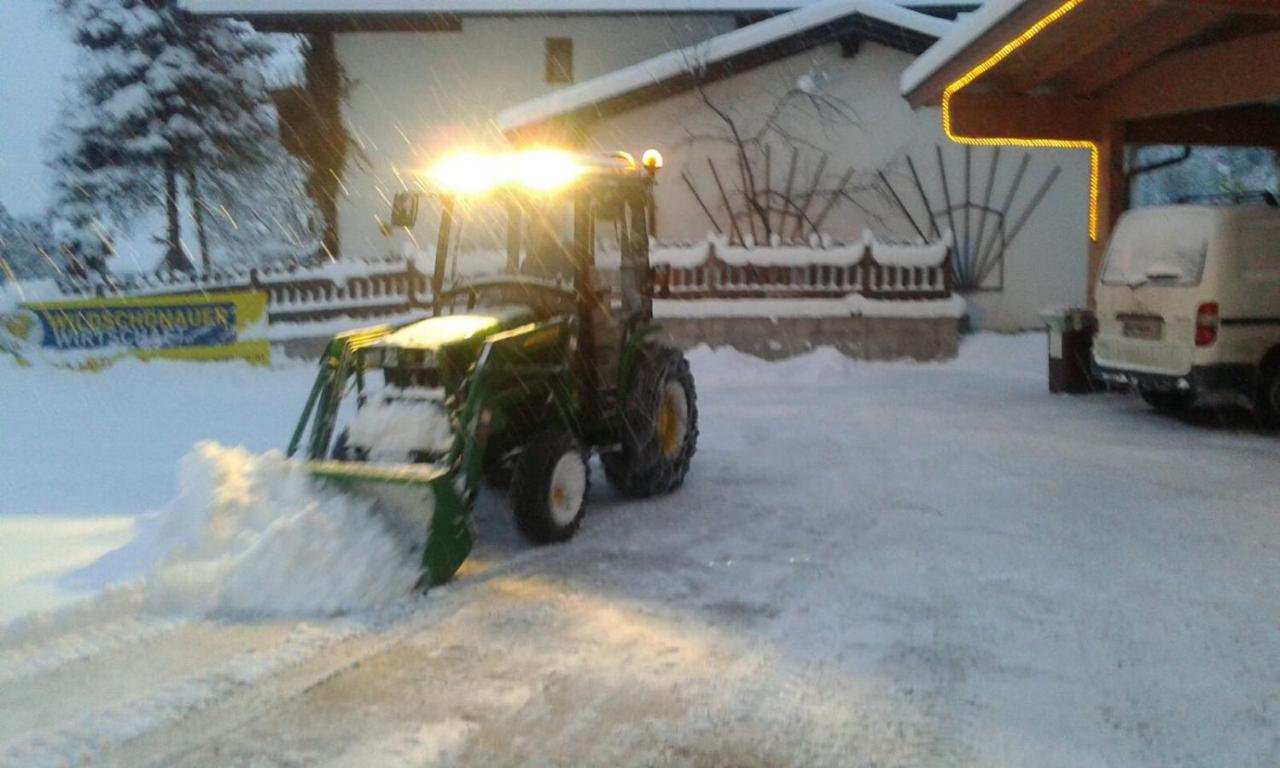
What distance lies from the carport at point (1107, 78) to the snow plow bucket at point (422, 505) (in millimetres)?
7655

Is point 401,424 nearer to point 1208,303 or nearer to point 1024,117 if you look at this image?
point 1208,303

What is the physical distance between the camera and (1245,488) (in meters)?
8.53

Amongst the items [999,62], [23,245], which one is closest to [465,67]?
[999,62]

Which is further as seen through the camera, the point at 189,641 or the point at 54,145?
the point at 54,145

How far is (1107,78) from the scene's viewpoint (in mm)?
13492

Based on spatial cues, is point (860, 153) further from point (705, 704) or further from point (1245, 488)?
point (705, 704)

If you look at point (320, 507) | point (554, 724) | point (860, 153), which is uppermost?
point (860, 153)

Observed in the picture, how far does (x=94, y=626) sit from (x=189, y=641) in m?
0.59

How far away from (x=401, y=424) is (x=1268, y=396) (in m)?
8.26

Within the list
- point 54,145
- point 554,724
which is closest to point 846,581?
point 554,724

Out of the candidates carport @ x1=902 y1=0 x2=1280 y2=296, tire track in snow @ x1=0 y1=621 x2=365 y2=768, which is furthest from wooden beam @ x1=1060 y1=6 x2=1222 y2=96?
tire track in snow @ x1=0 y1=621 x2=365 y2=768

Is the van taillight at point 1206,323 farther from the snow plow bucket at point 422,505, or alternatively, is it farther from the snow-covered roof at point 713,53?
the snow-covered roof at point 713,53

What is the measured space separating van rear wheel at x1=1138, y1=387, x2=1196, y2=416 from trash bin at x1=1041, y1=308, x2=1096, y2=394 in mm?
1158

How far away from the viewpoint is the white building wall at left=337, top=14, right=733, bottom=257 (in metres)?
23.4
